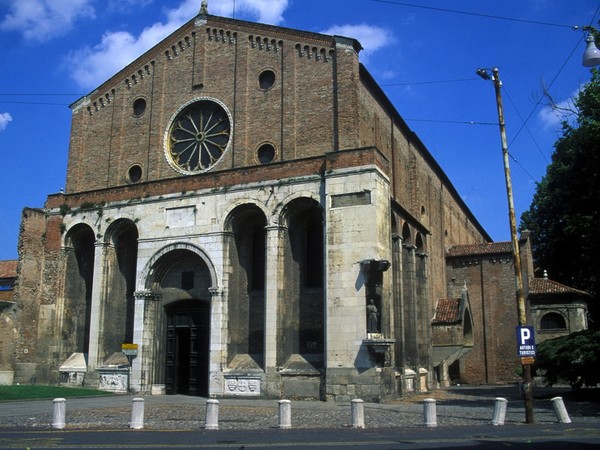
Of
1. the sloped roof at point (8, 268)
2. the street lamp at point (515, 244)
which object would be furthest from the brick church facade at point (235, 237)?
the sloped roof at point (8, 268)

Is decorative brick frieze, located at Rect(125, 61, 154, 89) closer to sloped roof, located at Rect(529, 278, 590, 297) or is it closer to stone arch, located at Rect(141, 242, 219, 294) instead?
stone arch, located at Rect(141, 242, 219, 294)

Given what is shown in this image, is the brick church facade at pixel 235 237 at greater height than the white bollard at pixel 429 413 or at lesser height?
greater

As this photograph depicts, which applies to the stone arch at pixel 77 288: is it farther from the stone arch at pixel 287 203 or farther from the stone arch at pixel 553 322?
the stone arch at pixel 553 322

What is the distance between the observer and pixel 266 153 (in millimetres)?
25953

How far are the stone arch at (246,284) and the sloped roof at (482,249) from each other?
640 inches

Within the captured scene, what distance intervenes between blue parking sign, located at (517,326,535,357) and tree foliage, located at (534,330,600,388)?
6.42 m

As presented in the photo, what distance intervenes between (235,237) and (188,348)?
4.87 meters

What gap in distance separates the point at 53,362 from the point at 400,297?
14.7 metres

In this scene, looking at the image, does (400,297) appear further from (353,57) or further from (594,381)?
(353,57)

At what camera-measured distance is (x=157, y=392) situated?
80.1 feet

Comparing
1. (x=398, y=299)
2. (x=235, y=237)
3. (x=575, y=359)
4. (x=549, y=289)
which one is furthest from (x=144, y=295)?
(x=549, y=289)

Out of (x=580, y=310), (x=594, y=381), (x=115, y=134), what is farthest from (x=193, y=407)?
(x=580, y=310)

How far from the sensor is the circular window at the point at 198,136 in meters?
27.3

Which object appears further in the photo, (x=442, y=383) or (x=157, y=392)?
(x=442, y=383)
